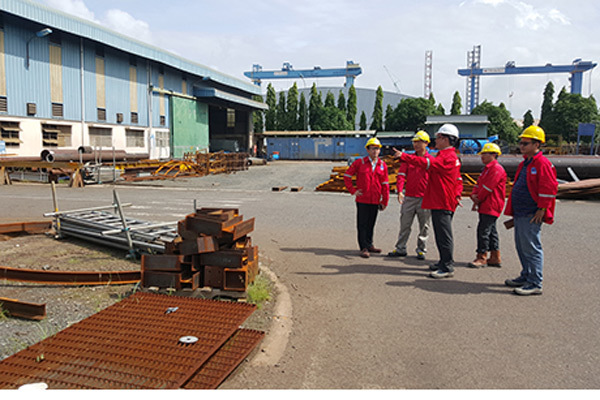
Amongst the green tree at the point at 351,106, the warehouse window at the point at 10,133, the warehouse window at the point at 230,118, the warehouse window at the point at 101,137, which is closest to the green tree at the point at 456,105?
the green tree at the point at 351,106

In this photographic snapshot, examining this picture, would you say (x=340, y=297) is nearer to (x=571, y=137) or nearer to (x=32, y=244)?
(x=32, y=244)

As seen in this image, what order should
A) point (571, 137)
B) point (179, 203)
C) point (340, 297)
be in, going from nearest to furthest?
1. point (340, 297)
2. point (179, 203)
3. point (571, 137)

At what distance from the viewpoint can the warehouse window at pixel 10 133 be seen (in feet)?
74.9

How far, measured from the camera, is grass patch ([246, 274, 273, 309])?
193 inches

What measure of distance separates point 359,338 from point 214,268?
179 cm

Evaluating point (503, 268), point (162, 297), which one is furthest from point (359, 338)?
point (503, 268)

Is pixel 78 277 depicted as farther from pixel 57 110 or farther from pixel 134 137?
pixel 134 137

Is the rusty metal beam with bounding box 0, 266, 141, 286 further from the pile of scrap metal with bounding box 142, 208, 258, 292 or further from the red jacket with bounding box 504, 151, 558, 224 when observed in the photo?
the red jacket with bounding box 504, 151, 558, 224

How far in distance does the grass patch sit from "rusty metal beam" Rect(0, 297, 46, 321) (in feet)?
6.71

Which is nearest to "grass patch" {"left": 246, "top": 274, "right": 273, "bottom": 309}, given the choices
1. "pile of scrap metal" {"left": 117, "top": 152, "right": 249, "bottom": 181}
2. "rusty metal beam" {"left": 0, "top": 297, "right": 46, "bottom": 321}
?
"rusty metal beam" {"left": 0, "top": 297, "right": 46, "bottom": 321}

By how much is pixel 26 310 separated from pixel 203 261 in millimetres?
1754

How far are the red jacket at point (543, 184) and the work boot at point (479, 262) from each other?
153cm

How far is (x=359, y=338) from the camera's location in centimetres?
407

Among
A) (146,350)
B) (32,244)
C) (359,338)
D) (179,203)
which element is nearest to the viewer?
(146,350)
